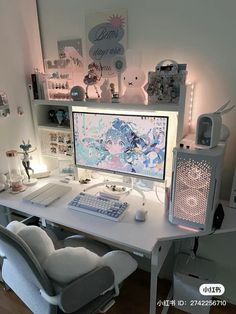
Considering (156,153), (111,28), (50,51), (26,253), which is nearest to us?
(26,253)

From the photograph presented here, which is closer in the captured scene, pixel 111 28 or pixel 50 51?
pixel 111 28

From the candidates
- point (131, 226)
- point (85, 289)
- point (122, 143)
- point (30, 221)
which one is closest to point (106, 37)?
point (122, 143)

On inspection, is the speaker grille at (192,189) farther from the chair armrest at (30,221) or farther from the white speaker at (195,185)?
the chair armrest at (30,221)

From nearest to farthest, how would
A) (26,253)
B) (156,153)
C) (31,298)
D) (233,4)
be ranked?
(26,253) < (31,298) < (233,4) < (156,153)

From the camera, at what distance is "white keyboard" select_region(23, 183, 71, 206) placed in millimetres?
1427

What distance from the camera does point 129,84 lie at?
1.41m

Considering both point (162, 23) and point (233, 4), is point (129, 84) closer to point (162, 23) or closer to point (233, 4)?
point (162, 23)

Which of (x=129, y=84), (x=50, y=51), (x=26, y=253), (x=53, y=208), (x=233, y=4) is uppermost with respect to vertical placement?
(x=233, y=4)

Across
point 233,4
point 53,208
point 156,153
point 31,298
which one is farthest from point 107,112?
point 31,298

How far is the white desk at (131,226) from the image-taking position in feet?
3.63

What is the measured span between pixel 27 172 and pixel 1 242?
0.91m

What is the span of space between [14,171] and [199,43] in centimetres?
147

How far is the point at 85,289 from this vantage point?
2.96 ft

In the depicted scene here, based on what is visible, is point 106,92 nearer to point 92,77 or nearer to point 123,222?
point 92,77
